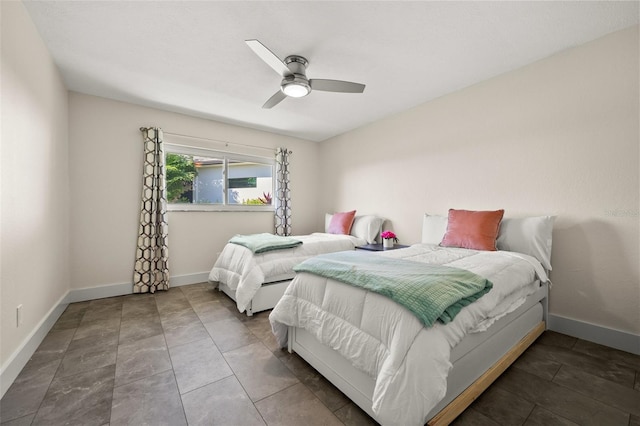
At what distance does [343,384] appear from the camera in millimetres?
1458

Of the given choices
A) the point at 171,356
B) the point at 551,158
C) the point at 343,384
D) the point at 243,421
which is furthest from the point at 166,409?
the point at 551,158

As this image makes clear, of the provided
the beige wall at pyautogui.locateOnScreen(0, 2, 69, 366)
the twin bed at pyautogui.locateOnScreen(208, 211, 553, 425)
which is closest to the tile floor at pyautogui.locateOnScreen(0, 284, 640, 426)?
the twin bed at pyautogui.locateOnScreen(208, 211, 553, 425)

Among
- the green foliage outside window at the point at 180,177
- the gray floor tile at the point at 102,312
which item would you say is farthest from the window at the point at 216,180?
the gray floor tile at the point at 102,312

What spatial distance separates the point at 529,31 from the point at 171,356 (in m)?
3.69

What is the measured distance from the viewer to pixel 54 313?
7.91ft

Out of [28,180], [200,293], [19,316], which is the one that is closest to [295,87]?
[28,180]

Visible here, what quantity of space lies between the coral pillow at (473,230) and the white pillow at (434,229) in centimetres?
16

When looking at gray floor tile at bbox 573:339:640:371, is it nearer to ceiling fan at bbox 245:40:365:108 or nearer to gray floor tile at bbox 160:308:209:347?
ceiling fan at bbox 245:40:365:108

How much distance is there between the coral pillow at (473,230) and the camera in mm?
2371

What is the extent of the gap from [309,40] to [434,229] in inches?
89.8

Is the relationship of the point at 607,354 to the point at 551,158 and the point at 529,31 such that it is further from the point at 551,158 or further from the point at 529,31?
the point at 529,31

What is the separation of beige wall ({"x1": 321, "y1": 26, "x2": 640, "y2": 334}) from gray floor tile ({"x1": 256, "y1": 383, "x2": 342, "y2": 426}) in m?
2.32

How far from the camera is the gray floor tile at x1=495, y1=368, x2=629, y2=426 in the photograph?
131cm

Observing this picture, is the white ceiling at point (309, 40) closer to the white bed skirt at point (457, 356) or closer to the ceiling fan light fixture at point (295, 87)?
the ceiling fan light fixture at point (295, 87)
